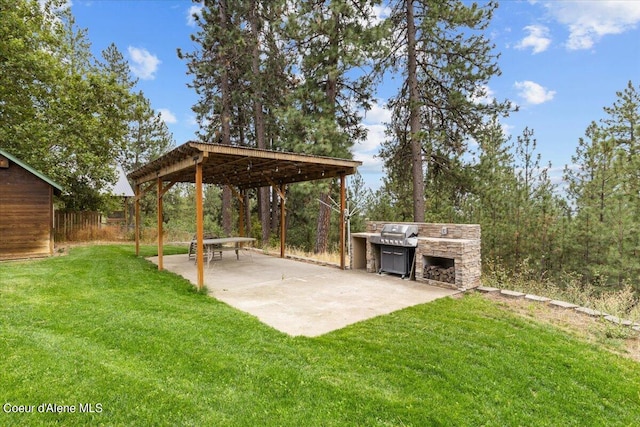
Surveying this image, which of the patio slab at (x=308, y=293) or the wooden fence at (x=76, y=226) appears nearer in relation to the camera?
the patio slab at (x=308, y=293)

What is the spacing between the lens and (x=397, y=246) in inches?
267

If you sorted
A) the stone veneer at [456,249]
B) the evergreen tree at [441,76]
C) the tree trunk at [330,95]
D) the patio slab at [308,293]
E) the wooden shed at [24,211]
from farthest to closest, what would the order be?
the tree trunk at [330,95] → the wooden shed at [24,211] → the evergreen tree at [441,76] → the stone veneer at [456,249] → the patio slab at [308,293]

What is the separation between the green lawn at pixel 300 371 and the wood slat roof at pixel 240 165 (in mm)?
2622

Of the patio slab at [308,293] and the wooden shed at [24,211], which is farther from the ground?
the wooden shed at [24,211]

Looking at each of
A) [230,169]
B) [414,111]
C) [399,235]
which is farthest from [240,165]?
[414,111]

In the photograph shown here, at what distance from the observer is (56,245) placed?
12820 millimetres

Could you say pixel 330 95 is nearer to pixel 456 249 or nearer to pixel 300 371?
pixel 456 249

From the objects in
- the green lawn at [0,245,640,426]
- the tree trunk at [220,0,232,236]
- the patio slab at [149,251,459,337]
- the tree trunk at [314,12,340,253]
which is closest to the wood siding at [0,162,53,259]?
the patio slab at [149,251,459,337]

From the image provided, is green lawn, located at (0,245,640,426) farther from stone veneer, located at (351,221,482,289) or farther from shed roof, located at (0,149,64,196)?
shed roof, located at (0,149,64,196)

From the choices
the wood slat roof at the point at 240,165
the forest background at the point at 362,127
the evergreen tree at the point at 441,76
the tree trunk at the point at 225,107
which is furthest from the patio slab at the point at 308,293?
the tree trunk at the point at 225,107

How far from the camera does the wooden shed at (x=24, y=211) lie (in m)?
9.26

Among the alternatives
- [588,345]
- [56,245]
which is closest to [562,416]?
[588,345]

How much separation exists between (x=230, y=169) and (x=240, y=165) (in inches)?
28.8

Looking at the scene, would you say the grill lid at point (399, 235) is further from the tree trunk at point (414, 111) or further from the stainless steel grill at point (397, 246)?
the tree trunk at point (414, 111)
